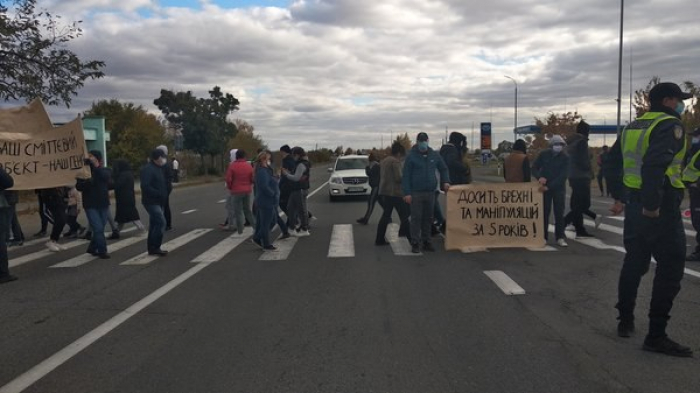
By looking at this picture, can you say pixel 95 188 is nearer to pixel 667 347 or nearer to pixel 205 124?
pixel 667 347

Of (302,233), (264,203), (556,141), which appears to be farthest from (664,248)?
(302,233)

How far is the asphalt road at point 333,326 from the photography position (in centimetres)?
443

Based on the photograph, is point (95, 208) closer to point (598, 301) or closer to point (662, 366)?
point (598, 301)

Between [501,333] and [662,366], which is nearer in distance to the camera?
[662,366]

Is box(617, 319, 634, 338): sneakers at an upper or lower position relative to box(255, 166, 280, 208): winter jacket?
lower

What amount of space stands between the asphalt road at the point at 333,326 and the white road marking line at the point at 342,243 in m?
0.26

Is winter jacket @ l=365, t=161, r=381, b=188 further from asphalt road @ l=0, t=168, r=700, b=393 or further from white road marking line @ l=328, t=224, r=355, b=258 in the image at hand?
asphalt road @ l=0, t=168, r=700, b=393

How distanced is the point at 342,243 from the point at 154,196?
3.45 m

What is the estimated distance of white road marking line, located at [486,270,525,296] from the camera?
23.4 feet

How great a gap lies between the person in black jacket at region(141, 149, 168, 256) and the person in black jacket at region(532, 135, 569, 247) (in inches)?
252

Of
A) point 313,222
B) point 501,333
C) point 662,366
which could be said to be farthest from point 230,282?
point 313,222

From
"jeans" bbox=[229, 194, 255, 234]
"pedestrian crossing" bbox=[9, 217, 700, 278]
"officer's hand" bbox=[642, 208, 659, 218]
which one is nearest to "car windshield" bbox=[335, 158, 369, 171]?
"pedestrian crossing" bbox=[9, 217, 700, 278]

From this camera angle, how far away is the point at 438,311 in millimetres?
6289

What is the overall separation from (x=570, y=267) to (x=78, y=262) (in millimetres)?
7415
